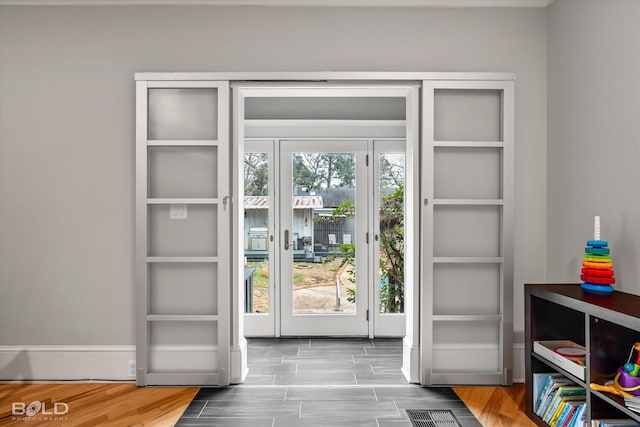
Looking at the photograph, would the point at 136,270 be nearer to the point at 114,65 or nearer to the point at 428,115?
the point at 114,65

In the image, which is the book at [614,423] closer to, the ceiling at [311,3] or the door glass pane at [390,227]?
the door glass pane at [390,227]

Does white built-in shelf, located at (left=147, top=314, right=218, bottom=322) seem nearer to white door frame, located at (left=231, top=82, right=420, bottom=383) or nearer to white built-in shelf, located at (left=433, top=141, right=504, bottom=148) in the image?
white door frame, located at (left=231, top=82, right=420, bottom=383)

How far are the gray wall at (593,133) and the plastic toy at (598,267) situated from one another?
0.54 ft

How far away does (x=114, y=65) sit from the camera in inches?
129

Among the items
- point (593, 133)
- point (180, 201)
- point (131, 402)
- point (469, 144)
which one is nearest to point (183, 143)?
point (180, 201)

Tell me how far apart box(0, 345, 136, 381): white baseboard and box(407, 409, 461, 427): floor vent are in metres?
2.02

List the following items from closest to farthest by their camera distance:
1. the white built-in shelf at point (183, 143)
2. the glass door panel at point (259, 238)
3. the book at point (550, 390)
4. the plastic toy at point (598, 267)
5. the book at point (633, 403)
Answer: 1. the book at point (633, 403)
2. the plastic toy at point (598, 267)
3. the book at point (550, 390)
4. the white built-in shelf at point (183, 143)
5. the glass door panel at point (259, 238)

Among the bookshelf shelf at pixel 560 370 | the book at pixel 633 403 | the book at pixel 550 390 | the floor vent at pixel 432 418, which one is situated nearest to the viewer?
the book at pixel 633 403

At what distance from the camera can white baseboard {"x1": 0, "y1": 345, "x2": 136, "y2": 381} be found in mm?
3252

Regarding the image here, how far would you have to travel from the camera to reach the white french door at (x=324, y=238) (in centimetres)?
443

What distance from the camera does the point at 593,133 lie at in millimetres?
2758

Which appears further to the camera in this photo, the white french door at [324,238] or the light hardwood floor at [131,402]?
the white french door at [324,238]

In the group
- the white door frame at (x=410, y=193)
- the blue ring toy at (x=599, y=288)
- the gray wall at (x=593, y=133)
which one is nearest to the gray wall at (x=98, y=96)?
the white door frame at (x=410, y=193)

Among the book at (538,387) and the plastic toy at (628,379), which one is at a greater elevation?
the plastic toy at (628,379)
